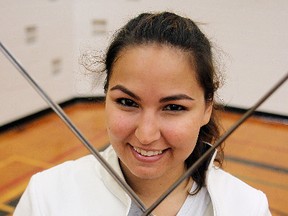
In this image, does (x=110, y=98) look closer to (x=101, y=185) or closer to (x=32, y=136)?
(x=101, y=185)

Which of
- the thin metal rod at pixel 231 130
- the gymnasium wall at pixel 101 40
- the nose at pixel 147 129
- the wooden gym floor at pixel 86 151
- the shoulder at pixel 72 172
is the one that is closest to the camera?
the thin metal rod at pixel 231 130

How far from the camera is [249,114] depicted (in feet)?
0.79

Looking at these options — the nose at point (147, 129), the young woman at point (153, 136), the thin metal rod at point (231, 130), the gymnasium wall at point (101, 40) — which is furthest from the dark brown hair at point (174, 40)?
the gymnasium wall at point (101, 40)

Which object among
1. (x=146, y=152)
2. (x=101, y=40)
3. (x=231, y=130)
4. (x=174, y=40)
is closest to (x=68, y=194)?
(x=146, y=152)

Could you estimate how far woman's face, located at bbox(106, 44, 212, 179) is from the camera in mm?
461

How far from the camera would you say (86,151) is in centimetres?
186

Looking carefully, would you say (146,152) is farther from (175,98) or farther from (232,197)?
(232,197)

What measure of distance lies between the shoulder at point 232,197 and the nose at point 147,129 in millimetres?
178

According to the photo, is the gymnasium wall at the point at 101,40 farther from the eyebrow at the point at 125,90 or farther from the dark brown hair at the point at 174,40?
the eyebrow at the point at 125,90

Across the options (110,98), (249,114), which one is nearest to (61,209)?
(110,98)

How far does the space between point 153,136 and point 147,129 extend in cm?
1

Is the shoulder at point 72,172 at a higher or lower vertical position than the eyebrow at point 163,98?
lower

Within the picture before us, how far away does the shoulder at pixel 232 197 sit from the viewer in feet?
1.89

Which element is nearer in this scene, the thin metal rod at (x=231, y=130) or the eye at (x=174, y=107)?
the thin metal rod at (x=231, y=130)
